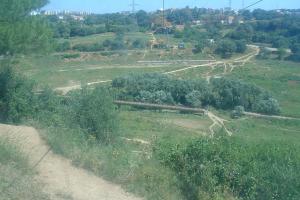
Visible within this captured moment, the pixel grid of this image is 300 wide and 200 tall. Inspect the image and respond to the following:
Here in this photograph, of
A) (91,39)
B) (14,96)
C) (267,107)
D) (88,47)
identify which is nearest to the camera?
(14,96)

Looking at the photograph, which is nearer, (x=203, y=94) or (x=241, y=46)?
(x=203, y=94)

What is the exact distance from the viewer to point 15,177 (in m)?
6.48

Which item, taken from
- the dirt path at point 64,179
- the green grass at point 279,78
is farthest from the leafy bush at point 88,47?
the dirt path at point 64,179

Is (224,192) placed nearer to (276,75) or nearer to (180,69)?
(276,75)

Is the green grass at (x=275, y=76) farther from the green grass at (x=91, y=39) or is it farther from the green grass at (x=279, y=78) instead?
the green grass at (x=91, y=39)

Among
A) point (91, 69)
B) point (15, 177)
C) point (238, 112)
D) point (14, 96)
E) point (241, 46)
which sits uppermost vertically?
point (15, 177)

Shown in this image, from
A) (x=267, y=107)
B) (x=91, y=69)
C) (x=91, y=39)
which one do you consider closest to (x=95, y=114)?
(x=267, y=107)

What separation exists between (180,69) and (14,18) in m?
19.4

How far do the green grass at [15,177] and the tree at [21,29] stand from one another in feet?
20.9

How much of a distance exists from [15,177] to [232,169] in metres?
2.90

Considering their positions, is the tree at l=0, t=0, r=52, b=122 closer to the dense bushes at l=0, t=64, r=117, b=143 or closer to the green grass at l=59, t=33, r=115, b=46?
the dense bushes at l=0, t=64, r=117, b=143

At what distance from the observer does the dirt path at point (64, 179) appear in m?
6.58

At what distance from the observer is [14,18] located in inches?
550

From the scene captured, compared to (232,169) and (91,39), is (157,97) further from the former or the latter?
(91,39)
